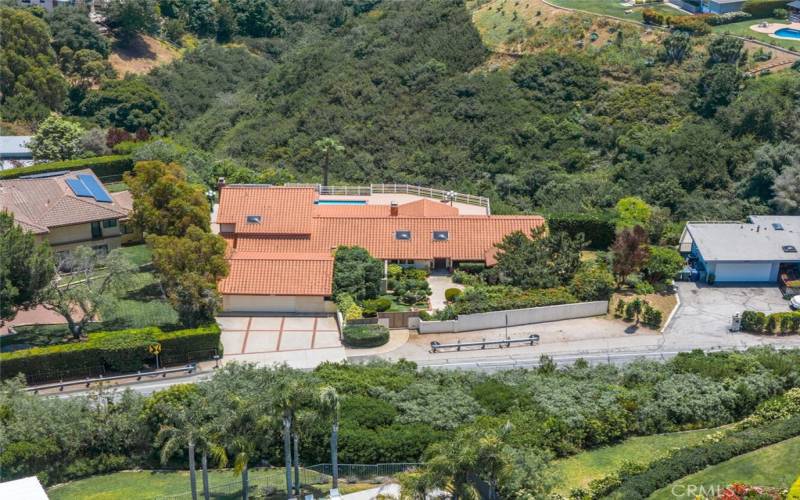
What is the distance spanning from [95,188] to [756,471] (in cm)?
5025

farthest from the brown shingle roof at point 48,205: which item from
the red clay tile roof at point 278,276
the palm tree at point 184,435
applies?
the palm tree at point 184,435

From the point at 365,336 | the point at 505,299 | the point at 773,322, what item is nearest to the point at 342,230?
the point at 365,336

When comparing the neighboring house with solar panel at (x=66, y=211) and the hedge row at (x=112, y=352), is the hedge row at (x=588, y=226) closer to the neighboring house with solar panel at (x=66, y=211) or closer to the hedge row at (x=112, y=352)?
the hedge row at (x=112, y=352)

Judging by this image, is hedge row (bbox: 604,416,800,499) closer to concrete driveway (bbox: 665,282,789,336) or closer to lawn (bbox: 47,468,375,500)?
lawn (bbox: 47,468,375,500)

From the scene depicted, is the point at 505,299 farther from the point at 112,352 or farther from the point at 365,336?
the point at 112,352

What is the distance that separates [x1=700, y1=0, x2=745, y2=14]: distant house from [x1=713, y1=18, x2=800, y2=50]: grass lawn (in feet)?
6.07

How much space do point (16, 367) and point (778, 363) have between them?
42.2 meters

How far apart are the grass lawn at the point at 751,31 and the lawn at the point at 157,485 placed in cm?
7087

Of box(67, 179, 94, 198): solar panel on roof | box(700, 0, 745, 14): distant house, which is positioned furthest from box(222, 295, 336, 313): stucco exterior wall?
box(700, 0, 745, 14): distant house

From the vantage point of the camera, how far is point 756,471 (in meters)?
44.7

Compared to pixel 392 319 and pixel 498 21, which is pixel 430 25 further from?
pixel 392 319

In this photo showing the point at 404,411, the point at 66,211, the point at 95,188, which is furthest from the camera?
the point at 95,188

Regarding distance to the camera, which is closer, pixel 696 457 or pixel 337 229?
pixel 696 457

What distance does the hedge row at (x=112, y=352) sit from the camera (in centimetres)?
5672
